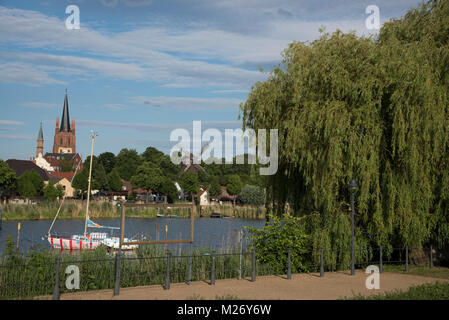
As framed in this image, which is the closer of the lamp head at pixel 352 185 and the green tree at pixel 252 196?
the lamp head at pixel 352 185

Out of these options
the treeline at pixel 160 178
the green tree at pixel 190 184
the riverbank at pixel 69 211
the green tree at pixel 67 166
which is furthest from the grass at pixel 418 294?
the green tree at pixel 67 166

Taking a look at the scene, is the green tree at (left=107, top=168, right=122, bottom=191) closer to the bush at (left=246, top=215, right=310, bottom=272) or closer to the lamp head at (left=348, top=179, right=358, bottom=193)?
the bush at (left=246, top=215, right=310, bottom=272)

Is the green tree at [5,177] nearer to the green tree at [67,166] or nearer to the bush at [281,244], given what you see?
the bush at [281,244]

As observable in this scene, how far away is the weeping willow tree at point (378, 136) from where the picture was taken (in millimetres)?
17766

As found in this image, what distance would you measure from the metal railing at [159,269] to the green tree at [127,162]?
12050 centimetres

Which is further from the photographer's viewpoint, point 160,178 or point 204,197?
point 204,197

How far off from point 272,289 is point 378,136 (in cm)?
769

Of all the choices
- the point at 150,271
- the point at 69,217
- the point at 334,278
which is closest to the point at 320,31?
the point at 334,278

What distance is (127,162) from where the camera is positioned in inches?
5591

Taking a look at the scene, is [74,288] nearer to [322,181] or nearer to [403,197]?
[322,181]

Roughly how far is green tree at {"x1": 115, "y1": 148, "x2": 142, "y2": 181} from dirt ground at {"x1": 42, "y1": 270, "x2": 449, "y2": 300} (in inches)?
4825

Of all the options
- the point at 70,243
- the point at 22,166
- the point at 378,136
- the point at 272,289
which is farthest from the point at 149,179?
the point at 272,289

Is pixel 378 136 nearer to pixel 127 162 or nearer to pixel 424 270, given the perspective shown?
pixel 424 270

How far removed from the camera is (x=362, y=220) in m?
19.3
